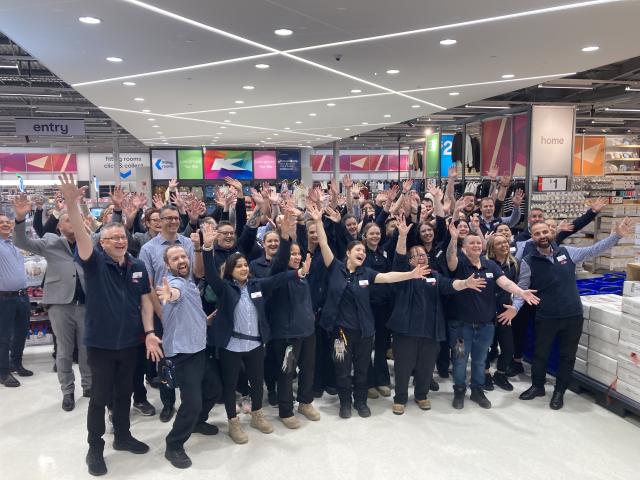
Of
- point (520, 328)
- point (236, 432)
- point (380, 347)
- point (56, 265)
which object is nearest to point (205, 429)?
point (236, 432)

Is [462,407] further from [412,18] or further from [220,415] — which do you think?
[412,18]

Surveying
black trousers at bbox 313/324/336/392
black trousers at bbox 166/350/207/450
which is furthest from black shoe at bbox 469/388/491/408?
black trousers at bbox 166/350/207/450

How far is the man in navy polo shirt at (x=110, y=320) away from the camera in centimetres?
310

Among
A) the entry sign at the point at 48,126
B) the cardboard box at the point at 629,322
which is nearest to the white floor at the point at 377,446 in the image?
the cardboard box at the point at 629,322

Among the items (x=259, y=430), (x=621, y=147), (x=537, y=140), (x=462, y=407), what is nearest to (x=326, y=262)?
(x=259, y=430)

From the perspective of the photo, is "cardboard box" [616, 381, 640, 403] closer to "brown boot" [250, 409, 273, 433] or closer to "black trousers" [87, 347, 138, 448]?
"brown boot" [250, 409, 273, 433]

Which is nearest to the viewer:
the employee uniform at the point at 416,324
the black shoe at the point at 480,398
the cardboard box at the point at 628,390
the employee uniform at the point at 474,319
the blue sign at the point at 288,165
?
the cardboard box at the point at 628,390

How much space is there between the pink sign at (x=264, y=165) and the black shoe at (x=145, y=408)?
15.5 meters

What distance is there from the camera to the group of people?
3.20m

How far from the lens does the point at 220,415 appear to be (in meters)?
4.09

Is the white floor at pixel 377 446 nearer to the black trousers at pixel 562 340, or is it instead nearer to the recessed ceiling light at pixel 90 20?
the black trousers at pixel 562 340

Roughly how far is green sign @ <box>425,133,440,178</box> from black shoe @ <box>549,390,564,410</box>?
31.0 ft

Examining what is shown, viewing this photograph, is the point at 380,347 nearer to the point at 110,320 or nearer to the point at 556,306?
the point at 556,306

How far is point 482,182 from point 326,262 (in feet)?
23.1
